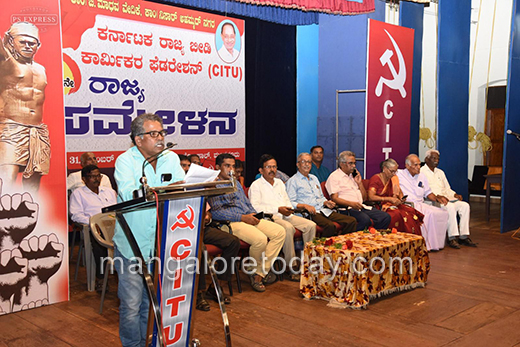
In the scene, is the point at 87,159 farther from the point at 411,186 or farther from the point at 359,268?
the point at 411,186

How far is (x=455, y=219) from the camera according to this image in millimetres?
6324

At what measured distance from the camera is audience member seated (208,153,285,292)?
4605mm

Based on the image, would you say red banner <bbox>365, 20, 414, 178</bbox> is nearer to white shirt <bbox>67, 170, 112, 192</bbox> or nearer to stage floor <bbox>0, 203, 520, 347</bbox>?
stage floor <bbox>0, 203, 520, 347</bbox>

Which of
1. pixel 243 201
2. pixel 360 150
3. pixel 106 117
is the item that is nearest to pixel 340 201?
pixel 243 201

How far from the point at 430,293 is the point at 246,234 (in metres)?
1.61

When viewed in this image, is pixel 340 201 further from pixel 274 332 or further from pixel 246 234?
pixel 274 332

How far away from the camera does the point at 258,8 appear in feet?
23.3

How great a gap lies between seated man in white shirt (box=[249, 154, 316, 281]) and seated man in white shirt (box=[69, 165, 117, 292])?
1385mm

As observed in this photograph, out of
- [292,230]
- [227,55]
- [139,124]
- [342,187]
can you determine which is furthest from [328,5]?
[139,124]

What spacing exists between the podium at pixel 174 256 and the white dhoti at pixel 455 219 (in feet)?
14.5

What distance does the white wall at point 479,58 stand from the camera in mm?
10094

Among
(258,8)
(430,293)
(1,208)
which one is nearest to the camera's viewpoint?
(1,208)

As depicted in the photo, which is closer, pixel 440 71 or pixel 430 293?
pixel 430 293

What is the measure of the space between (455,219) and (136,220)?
4684 mm
